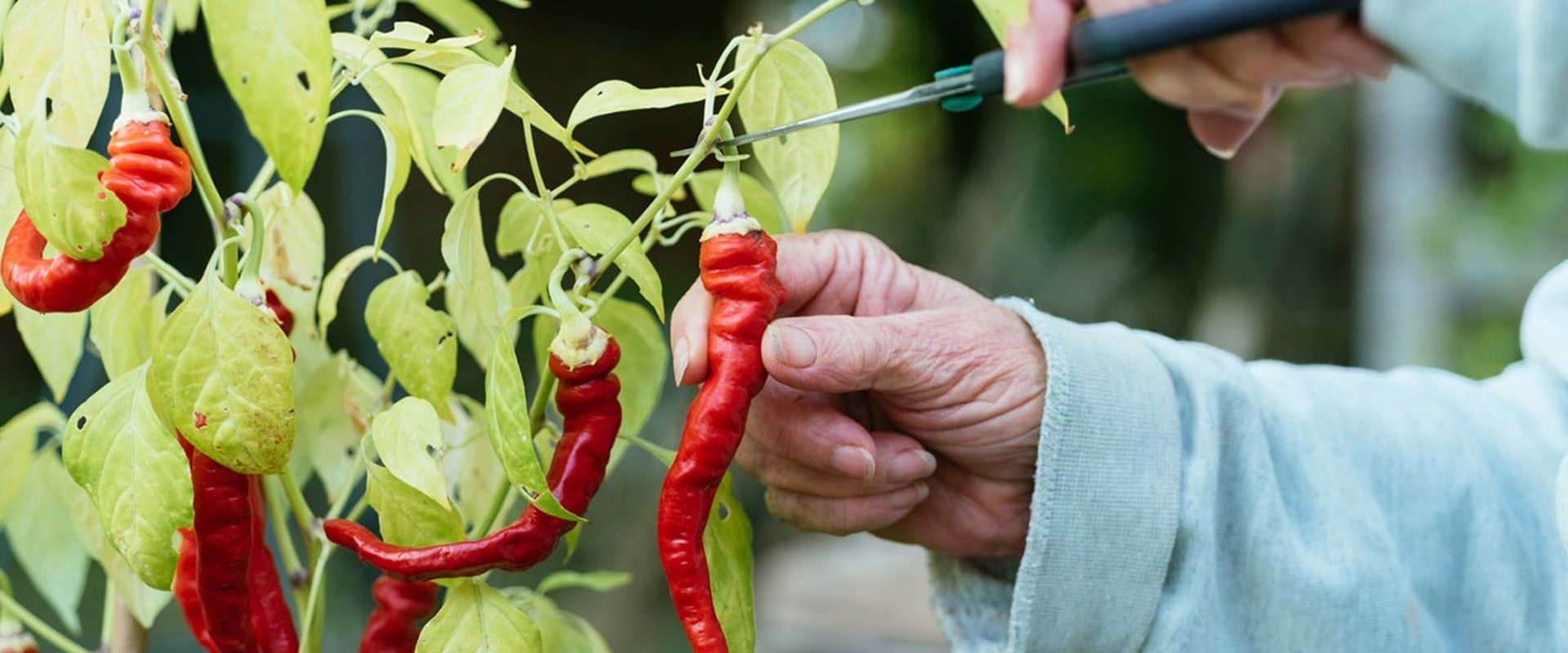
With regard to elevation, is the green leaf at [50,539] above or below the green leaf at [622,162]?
below

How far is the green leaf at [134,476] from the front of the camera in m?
0.54

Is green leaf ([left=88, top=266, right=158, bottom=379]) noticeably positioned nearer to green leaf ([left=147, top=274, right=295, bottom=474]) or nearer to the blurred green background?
green leaf ([left=147, top=274, right=295, bottom=474])

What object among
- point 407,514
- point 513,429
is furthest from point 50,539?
point 513,429

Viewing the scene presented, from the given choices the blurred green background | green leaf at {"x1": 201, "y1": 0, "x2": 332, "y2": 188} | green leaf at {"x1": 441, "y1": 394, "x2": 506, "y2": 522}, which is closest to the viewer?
green leaf at {"x1": 201, "y1": 0, "x2": 332, "y2": 188}

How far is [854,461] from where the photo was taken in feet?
2.58

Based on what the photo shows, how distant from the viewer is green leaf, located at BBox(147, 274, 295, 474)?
0.54 m

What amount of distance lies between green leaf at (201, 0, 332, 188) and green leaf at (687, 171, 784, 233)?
281mm

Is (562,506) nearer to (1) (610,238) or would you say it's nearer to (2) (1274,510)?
(1) (610,238)

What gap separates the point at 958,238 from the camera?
13.6ft

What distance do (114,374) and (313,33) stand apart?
0.97ft

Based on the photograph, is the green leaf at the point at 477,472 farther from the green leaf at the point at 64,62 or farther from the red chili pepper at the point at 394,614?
the green leaf at the point at 64,62

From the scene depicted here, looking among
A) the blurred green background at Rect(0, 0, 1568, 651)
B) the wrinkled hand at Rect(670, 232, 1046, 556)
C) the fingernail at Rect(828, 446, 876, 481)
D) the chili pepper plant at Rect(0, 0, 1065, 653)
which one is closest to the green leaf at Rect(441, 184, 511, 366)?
the chili pepper plant at Rect(0, 0, 1065, 653)

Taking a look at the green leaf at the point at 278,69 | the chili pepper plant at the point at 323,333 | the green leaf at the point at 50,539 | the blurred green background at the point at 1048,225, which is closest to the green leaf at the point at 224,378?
the chili pepper plant at the point at 323,333

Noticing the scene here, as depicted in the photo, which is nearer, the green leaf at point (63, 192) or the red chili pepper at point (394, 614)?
the green leaf at point (63, 192)
